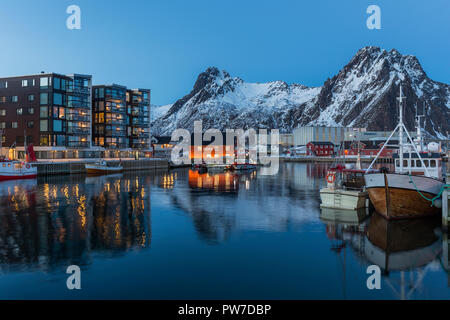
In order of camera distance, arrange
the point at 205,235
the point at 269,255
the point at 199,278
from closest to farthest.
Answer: the point at 199,278 → the point at 269,255 → the point at 205,235

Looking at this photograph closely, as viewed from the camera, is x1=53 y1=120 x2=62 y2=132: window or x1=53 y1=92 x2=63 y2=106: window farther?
x1=53 y1=120 x2=62 y2=132: window

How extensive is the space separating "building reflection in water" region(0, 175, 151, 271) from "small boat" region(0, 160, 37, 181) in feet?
80.6

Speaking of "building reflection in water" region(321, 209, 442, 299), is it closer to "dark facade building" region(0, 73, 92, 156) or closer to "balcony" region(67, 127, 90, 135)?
"dark facade building" region(0, 73, 92, 156)

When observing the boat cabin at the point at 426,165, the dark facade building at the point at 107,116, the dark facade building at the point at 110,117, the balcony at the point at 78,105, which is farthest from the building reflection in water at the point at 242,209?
the dark facade building at the point at 110,117

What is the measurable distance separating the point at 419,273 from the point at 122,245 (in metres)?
15.9

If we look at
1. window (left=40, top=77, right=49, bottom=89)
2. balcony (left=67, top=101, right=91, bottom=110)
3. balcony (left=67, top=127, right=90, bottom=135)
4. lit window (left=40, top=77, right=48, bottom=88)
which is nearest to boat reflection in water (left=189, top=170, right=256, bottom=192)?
balcony (left=67, top=127, right=90, bottom=135)

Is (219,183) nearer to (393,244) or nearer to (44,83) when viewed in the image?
(393,244)

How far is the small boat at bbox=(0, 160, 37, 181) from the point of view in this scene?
63.6 m

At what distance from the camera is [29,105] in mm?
91125

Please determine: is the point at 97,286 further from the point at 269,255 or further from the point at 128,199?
the point at 128,199

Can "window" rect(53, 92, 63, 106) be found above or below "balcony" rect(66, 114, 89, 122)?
above
